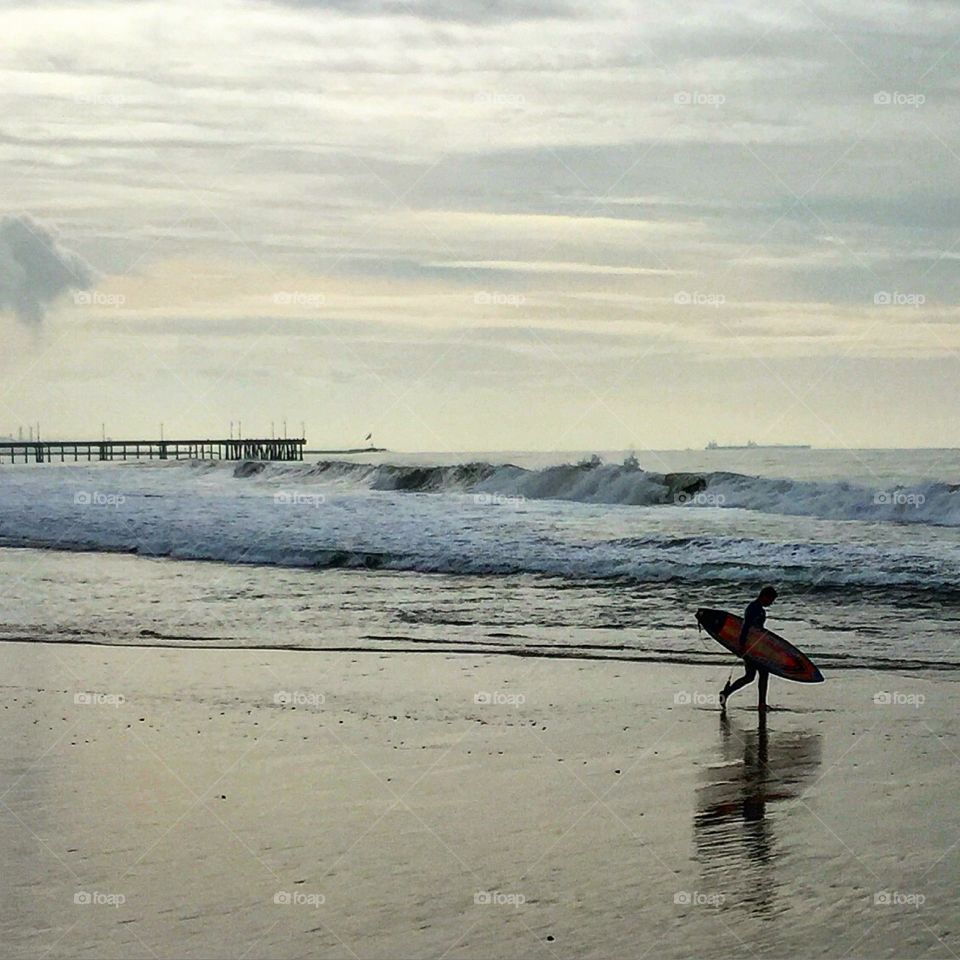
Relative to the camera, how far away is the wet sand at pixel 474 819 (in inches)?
266

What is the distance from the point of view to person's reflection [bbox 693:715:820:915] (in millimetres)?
7473

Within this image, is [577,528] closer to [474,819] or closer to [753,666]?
[753,666]

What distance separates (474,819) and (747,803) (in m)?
1.91

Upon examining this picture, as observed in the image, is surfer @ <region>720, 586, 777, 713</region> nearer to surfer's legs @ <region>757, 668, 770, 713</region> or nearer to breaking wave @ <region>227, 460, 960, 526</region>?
surfer's legs @ <region>757, 668, 770, 713</region>

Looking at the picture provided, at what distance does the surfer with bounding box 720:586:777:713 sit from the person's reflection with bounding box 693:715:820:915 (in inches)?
15.1

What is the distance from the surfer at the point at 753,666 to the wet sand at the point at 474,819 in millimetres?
222

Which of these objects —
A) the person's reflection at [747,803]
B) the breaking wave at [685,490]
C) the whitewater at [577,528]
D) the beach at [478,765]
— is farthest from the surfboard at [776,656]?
the breaking wave at [685,490]

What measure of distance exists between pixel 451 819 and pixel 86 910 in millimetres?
2568

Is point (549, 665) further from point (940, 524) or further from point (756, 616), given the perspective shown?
point (940, 524)

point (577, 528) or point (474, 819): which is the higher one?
point (577, 528)

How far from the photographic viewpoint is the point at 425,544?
102ft

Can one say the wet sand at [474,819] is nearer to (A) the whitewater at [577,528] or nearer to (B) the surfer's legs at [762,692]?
(B) the surfer's legs at [762,692]

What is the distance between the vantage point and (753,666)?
1339 centimetres

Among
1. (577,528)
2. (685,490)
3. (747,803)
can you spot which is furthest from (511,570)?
(685,490)
